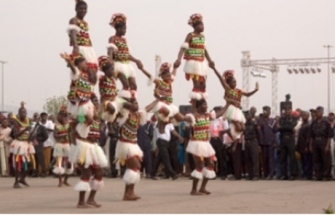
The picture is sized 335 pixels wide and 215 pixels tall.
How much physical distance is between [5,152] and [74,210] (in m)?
14.7

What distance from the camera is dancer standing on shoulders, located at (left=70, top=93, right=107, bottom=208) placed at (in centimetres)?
A: 1215

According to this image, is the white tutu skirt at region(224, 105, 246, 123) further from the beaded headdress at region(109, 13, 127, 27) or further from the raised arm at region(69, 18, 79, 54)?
the raised arm at region(69, 18, 79, 54)

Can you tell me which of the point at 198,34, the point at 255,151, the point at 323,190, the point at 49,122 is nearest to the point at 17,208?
the point at 198,34

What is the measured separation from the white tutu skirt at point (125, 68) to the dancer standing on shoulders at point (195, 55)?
1.46 metres

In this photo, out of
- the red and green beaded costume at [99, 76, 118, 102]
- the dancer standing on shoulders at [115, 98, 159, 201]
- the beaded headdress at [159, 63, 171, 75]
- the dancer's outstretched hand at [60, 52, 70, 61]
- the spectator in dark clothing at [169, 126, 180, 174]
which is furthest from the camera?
the spectator in dark clothing at [169, 126, 180, 174]

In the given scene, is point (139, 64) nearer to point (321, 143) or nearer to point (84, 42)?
point (84, 42)

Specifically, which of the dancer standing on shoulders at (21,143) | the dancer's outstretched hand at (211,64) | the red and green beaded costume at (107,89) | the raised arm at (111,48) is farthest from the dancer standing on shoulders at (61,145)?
the red and green beaded costume at (107,89)

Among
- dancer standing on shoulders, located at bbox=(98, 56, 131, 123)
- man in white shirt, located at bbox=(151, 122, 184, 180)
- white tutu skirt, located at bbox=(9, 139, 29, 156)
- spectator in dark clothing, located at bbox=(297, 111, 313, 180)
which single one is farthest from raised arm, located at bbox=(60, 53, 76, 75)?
spectator in dark clothing, located at bbox=(297, 111, 313, 180)

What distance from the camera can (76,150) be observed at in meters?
12.2

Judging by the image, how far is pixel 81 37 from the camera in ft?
42.1

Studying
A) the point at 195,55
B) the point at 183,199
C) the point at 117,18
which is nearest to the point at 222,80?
the point at 195,55

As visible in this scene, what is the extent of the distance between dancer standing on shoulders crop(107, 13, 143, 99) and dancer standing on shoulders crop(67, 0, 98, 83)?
1007mm

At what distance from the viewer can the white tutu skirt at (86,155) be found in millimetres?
12141

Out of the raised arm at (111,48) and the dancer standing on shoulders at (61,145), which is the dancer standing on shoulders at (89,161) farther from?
the dancer standing on shoulders at (61,145)
